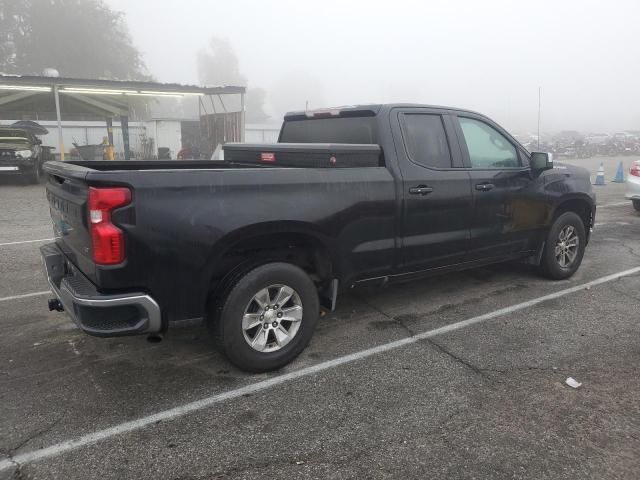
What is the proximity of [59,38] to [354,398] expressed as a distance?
2253 inches

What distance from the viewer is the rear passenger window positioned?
4.16m

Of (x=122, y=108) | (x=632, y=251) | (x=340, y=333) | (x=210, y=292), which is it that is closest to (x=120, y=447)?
(x=210, y=292)

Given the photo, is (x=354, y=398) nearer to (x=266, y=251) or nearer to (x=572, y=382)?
(x=266, y=251)

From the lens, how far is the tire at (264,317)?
3.23 metres

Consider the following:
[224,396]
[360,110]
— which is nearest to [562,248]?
[360,110]

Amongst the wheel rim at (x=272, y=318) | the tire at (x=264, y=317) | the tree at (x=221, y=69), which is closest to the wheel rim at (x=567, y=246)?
the tire at (x=264, y=317)

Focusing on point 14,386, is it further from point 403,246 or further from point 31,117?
point 31,117

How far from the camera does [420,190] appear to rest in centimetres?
408

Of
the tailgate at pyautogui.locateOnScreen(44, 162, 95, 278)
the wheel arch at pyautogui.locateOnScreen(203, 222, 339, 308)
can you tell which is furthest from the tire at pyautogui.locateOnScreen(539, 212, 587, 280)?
the tailgate at pyautogui.locateOnScreen(44, 162, 95, 278)

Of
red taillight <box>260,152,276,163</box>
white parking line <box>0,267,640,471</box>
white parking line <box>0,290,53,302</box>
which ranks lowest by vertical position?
white parking line <box>0,267,640,471</box>

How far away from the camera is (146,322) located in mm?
2963

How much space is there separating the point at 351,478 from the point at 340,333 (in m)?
1.77

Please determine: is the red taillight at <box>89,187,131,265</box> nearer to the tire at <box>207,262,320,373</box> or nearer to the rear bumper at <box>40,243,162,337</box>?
the rear bumper at <box>40,243,162,337</box>

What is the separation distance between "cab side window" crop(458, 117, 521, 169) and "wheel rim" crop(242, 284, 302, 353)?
7.25 ft
